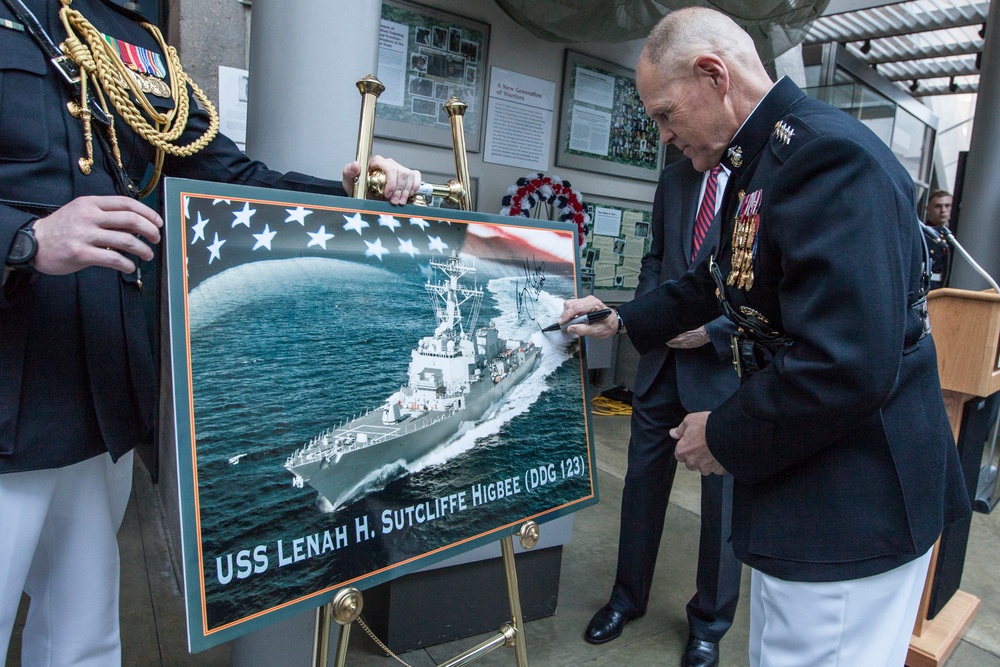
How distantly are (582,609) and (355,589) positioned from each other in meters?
1.39

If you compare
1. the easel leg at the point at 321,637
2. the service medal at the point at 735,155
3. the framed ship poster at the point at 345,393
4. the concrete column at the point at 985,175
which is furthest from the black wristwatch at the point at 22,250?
the concrete column at the point at 985,175

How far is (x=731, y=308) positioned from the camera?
113 centimetres

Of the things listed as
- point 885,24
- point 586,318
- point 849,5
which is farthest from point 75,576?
point 885,24

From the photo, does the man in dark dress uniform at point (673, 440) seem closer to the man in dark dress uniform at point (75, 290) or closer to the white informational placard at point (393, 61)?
the man in dark dress uniform at point (75, 290)

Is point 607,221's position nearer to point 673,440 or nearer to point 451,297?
point 673,440

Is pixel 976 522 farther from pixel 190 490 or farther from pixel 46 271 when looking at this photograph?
pixel 46 271

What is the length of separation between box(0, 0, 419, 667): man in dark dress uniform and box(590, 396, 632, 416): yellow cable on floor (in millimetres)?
3643

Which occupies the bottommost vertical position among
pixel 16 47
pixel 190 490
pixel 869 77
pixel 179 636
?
pixel 179 636

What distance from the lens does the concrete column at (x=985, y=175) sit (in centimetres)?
412

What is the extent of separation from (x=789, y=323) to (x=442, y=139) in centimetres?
298

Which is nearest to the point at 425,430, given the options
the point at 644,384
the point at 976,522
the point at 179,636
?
the point at 644,384

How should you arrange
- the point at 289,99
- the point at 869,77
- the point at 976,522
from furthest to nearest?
the point at 869,77
the point at 976,522
the point at 289,99

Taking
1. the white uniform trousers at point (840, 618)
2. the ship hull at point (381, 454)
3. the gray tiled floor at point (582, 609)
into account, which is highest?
the ship hull at point (381, 454)

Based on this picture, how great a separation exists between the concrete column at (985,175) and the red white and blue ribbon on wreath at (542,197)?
2.57 m
